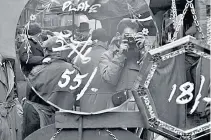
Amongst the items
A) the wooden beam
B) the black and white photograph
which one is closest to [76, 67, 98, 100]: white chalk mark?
the black and white photograph

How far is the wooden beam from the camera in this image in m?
2.46

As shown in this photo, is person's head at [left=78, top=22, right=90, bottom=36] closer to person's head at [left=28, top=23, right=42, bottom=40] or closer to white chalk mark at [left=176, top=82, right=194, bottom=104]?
person's head at [left=28, top=23, right=42, bottom=40]

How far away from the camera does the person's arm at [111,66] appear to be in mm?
2428

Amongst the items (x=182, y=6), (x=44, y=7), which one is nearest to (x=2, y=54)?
(x=44, y=7)

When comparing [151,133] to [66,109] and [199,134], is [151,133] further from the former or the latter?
[66,109]

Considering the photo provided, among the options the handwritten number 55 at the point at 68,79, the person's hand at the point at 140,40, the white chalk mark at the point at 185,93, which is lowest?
the white chalk mark at the point at 185,93

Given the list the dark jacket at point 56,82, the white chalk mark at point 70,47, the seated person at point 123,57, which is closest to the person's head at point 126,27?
the seated person at point 123,57

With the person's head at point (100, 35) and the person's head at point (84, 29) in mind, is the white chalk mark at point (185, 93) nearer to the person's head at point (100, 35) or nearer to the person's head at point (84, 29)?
the person's head at point (100, 35)

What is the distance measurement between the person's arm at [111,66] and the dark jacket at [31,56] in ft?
1.15

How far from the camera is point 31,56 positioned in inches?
98.3

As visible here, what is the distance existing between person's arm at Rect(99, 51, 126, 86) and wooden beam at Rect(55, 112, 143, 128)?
0.19 metres

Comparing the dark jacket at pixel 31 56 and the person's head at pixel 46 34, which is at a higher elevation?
the person's head at pixel 46 34

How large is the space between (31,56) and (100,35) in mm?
407

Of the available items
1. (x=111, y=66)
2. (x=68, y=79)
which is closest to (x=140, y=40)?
(x=111, y=66)
